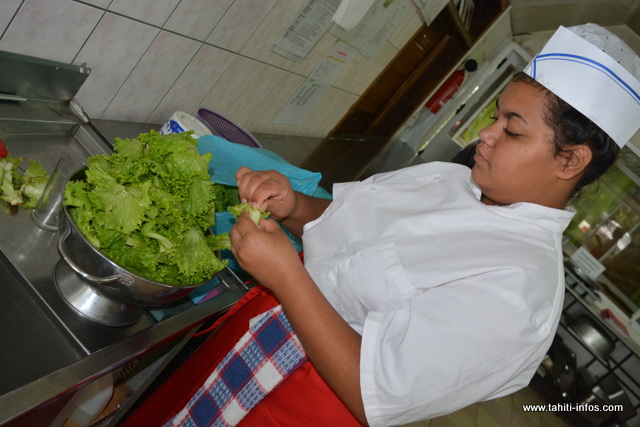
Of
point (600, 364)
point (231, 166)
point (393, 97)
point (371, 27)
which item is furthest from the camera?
point (600, 364)

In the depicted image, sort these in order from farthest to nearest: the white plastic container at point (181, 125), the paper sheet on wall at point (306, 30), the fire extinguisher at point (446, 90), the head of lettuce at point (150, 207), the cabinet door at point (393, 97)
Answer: the fire extinguisher at point (446, 90) → the cabinet door at point (393, 97) → the paper sheet on wall at point (306, 30) → the white plastic container at point (181, 125) → the head of lettuce at point (150, 207)

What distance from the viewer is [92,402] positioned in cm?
156

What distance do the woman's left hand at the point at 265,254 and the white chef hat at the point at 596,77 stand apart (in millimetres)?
811

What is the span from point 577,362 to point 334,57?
471 cm

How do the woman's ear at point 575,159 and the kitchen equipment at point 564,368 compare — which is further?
the kitchen equipment at point 564,368

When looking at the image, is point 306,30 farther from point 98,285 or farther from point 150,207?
point 98,285

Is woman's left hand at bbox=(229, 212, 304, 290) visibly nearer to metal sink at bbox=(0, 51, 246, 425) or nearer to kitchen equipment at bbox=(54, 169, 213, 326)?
kitchen equipment at bbox=(54, 169, 213, 326)

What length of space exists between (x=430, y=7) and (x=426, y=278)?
376 centimetres

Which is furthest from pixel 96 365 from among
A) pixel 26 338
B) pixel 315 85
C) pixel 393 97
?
pixel 393 97

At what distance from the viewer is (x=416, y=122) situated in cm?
611

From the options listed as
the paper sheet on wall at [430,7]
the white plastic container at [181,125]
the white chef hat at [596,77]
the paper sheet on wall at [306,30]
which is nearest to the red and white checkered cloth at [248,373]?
the white plastic container at [181,125]

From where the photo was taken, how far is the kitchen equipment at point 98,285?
1.04 m

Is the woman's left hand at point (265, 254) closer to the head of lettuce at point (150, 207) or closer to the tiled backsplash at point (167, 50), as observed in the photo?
the head of lettuce at point (150, 207)

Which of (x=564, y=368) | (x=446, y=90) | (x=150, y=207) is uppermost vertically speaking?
(x=446, y=90)
